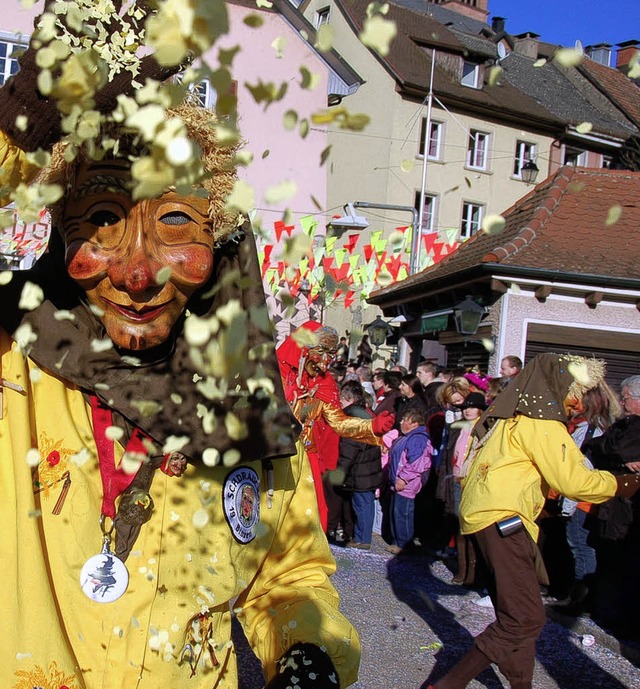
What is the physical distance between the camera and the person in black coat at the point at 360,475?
333 inches

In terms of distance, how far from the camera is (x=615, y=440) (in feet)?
19.2

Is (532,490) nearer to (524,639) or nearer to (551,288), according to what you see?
(524,639)

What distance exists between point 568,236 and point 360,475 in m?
5.81

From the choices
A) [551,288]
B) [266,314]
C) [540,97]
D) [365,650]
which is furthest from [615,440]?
[540,97]

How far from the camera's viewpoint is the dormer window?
77.7 ft

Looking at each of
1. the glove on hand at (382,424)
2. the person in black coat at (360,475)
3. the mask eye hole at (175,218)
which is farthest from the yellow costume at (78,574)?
the person in black coat at (360,475)

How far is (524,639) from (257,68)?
3.87 metres

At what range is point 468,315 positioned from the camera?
1188 centimetres

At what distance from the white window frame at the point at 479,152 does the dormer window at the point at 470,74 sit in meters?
1.44

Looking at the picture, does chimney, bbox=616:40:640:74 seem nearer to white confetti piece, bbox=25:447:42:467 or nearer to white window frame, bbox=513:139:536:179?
white window frame, bbox=513:139:536:179

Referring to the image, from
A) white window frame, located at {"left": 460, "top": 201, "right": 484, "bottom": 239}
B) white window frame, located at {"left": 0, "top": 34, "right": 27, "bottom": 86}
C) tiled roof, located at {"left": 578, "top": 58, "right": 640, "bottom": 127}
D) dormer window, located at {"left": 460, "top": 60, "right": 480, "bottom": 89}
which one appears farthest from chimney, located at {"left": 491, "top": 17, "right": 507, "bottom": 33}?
white window frame, located at {"left": 0, "top": 34, "right": 27, "bottom": 86}

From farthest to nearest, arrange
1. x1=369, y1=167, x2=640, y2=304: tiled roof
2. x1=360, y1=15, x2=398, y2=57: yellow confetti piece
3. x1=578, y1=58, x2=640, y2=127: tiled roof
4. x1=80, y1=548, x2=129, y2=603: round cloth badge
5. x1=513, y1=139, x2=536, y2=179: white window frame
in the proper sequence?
x1=578, y1=58, x2=640, y2=127: tiled roof < x1=513, y1=139, x2=536, y2=179: white window frame < x1=369, y1=167, x2=640, y2=304: tiled roof < x1=80, y1=548, x2=129, y2=603: round cloth badge < x1=360, y1=15, x2=398, y2=57: yellow confetti piece

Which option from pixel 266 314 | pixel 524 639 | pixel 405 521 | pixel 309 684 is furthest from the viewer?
pixel 405 521

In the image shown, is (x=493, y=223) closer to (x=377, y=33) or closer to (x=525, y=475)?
(x=377, y=33)
